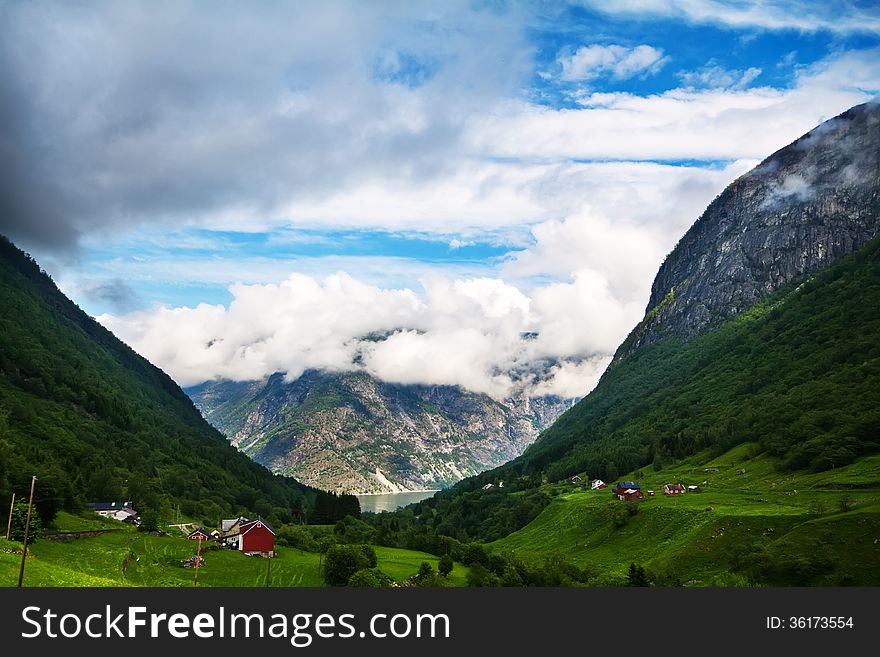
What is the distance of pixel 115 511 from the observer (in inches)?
5979

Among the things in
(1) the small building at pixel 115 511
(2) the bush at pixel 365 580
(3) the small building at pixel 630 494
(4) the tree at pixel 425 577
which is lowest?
(4) the tree at pixel 425 577

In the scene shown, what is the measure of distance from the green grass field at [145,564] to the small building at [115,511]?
21828 millimetres

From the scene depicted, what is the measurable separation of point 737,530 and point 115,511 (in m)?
139

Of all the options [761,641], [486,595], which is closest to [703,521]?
[761,641]

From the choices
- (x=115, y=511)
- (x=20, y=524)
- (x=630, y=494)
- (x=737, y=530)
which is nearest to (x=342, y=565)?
(x=20, y=524)

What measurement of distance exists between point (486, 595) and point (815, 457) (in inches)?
6141

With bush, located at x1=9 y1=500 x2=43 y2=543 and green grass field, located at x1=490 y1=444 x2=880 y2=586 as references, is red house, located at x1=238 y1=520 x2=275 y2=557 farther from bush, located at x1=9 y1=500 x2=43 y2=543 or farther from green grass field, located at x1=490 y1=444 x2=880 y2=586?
green grass field, located at x1=490 y1=444 x2=880 y2=586

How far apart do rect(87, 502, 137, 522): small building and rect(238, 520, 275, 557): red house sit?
46.6 metres

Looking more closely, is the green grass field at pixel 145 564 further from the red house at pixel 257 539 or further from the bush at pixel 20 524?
the red house at pixel 257 539

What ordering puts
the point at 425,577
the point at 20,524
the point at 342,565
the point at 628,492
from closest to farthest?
the point at 20,524 → the point at 342,565 → the point at 425,577 → the point at 628,492

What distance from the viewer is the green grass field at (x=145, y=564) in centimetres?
5441

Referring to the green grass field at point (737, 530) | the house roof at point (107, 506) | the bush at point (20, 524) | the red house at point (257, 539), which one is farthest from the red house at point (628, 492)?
the bush at point (20, 524)

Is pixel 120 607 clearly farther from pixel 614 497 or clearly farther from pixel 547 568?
pixel 614 497

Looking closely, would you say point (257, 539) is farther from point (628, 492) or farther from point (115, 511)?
point (628, 492)
